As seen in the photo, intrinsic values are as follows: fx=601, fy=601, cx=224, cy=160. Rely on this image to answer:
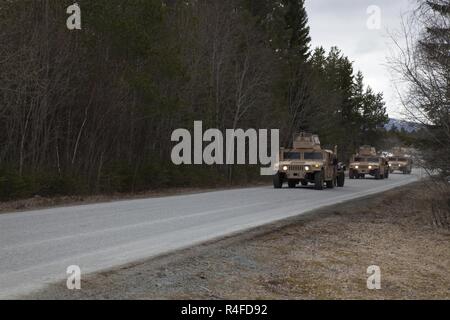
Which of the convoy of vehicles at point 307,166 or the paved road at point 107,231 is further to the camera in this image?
the convoy of vehicles at point 307,166

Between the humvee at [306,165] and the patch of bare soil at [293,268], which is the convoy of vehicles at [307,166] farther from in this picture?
the patch of bare soil at [293,268]

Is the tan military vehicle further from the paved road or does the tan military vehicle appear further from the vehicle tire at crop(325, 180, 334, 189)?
the paved road

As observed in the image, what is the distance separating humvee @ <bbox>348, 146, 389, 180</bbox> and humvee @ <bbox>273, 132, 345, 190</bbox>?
16035mm

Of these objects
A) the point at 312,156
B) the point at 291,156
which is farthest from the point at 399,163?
the point at 291,156

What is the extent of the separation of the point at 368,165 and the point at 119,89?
91.8ft

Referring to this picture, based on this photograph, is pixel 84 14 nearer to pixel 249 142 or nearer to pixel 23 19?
pixel 23 19

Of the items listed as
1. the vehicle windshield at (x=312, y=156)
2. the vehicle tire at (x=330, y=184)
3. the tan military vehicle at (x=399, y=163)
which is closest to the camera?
the vehicle windshield at (x=312, y=156)

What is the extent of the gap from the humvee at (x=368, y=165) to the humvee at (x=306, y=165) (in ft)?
52.6

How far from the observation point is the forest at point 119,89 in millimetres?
20719

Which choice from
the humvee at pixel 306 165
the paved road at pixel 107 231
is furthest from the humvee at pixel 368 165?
the paved road at pixel 107 231

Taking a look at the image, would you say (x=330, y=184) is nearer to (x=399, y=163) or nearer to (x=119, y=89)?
(x=119, y=89)

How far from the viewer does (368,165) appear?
48188 mm
